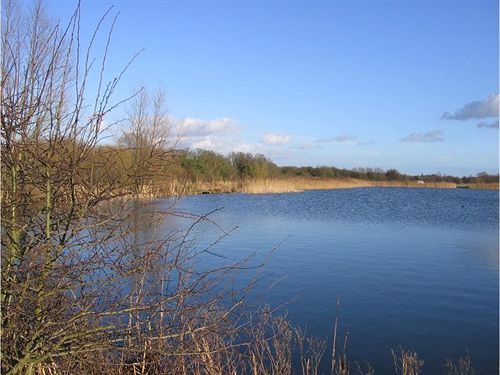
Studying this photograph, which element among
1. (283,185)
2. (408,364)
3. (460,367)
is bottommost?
(460,367)

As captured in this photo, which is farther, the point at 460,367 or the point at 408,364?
the point at 460,367

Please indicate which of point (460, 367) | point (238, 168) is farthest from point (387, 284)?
point (238, 168)

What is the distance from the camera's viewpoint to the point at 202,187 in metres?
36.0

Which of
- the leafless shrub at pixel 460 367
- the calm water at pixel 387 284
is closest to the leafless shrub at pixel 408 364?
the calm water at pixel 387 284

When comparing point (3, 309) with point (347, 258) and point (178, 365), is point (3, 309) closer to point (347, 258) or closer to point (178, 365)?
point (178, 365)

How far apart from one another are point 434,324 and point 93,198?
5202 mm

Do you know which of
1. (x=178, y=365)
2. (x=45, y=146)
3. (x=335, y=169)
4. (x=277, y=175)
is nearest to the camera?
(x=45, y=146)

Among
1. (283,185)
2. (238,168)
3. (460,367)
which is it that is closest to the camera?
(460,367)

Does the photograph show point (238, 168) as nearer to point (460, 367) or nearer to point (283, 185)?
point (283, 185)

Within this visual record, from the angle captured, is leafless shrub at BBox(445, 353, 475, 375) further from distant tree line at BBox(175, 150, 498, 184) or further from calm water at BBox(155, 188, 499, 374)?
distant tree line at BBox(175, 150, 498, 184)

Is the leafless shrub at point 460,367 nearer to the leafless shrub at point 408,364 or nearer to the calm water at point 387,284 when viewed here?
the calm water at point 387,284

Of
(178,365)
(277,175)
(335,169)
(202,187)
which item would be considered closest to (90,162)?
(178,365)

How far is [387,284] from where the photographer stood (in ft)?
27.5

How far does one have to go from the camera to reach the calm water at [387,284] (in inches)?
Result: 231
